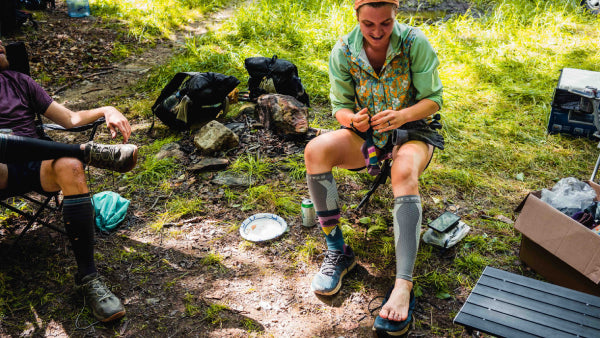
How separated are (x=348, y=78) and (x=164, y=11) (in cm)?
615

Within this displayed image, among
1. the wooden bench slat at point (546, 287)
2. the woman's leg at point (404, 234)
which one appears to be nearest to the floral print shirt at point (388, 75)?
the woman's leg at point (404, 234)

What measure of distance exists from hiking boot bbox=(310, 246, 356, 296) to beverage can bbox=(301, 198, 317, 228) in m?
0.45

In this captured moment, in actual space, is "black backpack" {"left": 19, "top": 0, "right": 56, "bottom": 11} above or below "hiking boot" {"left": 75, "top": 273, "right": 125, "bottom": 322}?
above

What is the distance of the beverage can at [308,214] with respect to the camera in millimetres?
2988

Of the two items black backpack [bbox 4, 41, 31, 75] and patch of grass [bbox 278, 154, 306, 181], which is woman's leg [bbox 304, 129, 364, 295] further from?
black backpack [bbox 4, 41, 31, 75]

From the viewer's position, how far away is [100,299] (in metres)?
2.26

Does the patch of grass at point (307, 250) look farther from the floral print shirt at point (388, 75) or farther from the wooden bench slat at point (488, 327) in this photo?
the wooden bench slat at point (488, 327)

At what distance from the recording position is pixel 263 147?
4004 mm

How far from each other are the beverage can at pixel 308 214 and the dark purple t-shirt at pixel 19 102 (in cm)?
187

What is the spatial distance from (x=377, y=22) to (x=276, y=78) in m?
2.29

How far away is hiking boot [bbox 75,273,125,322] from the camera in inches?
87.8

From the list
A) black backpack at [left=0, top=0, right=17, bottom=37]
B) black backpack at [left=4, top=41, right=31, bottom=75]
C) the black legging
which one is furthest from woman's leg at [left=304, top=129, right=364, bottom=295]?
black backpack at [left=0, top=0, right=17, bottom=37]

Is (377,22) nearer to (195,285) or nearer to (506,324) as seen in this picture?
(506,324)

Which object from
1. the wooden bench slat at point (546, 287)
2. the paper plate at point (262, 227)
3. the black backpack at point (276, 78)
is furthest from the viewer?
the black backpack at point (276, 78)
